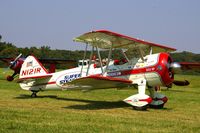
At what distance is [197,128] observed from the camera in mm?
7324

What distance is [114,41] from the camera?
12.1m

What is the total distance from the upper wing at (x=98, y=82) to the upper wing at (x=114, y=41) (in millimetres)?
1427

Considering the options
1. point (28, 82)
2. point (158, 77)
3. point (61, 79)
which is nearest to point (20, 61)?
point (28, 82)

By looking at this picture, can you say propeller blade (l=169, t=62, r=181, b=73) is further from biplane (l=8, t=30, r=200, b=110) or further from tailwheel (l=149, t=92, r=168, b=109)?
tailwheel (l=149, t=92, r=168, b=109)

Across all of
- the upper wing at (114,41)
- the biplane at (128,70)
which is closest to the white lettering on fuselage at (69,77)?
the biplane at (128,70)

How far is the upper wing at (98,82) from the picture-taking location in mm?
10594

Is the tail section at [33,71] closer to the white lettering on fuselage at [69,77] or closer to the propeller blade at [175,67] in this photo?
the white lettering on fuselage at [69,77]

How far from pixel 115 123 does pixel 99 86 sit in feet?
15.4

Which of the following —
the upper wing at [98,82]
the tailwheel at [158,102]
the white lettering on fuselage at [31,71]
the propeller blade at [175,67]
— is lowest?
the tailwheel at [158,102]

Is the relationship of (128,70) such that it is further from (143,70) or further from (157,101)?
(157,101)

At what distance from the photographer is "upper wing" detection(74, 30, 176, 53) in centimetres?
1102

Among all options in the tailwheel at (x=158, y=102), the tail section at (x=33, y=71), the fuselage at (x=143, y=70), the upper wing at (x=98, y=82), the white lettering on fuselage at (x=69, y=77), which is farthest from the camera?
the tail section at (x=33, y=71)

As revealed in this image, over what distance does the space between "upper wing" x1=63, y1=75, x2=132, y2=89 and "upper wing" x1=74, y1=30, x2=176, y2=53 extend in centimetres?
143

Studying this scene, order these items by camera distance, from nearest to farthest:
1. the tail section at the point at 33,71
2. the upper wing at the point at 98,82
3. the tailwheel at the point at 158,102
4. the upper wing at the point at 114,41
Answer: the upper wing at the point at 98,82 < the upper wing at the point at 114,41 < the tailwheel at the point at 158,102 < the tail section at the point at 33,71
